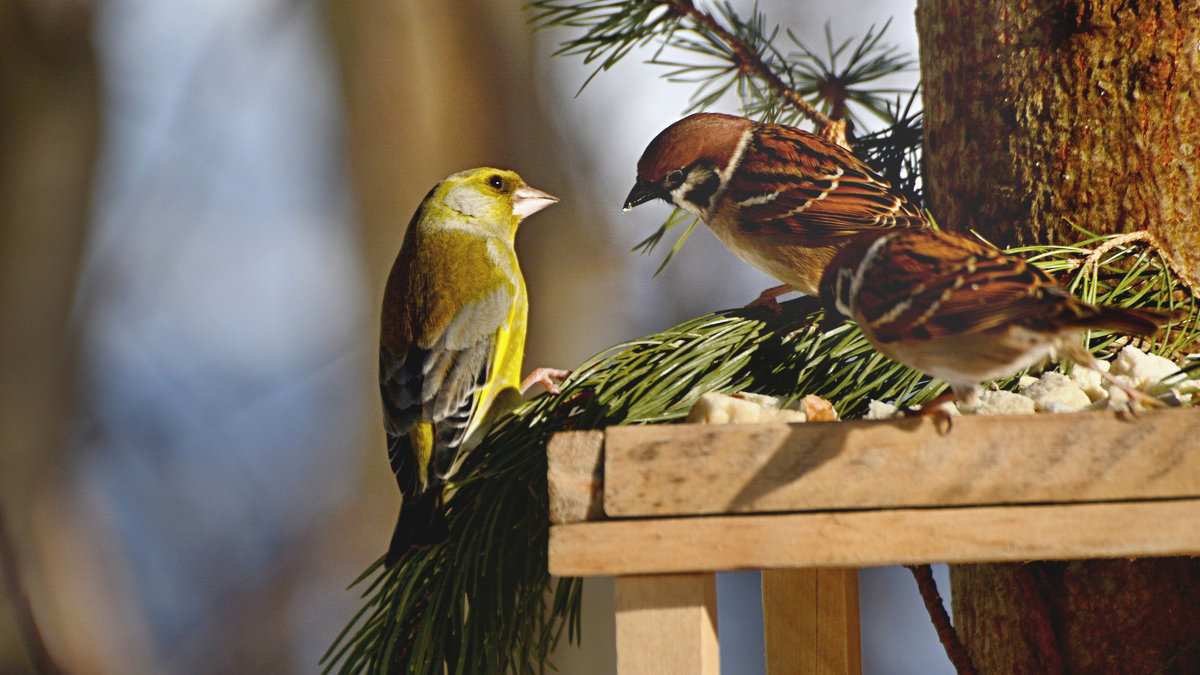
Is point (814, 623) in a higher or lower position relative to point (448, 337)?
lower

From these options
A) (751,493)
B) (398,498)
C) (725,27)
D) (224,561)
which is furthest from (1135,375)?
(224,561)

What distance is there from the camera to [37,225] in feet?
4.44

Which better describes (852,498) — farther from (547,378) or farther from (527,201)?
(527,201)

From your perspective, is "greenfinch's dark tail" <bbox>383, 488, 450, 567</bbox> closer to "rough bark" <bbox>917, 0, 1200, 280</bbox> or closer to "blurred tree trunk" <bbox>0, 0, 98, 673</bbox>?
"rough bark" <bbox>917, 0, 1200, 280</bbox>

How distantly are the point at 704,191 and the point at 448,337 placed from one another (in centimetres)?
24

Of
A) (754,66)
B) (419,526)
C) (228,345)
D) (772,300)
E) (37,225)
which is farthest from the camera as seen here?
(37,225)

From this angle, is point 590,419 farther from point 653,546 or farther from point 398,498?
point 398,498

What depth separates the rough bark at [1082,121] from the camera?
66 cm

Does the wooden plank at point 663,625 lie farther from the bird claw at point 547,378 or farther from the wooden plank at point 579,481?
the bird claw at point 547,378

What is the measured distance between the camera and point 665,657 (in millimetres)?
424

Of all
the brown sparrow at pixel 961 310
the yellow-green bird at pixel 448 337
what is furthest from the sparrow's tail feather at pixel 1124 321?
the yellow-green bird at pixel 448 337

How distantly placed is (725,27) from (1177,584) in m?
0.66

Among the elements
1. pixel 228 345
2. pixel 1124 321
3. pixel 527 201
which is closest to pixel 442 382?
pixel 527 201

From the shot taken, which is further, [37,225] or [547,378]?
[37,225]
